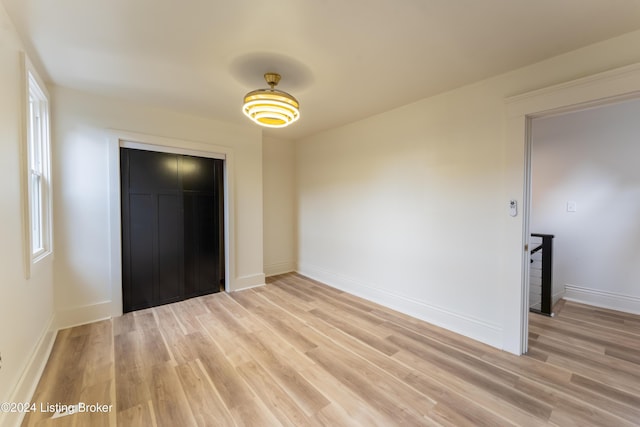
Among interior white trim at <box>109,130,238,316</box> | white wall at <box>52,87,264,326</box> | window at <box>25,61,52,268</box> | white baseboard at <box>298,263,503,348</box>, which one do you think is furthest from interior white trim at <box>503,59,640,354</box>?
window at <box>25,61,52,268</box>

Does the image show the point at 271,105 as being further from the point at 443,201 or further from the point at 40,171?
the point at 40,171

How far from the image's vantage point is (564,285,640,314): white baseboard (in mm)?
3000

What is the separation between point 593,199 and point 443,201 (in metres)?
2.26

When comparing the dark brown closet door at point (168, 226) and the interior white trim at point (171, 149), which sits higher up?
the interior white trim at point (171, 149)

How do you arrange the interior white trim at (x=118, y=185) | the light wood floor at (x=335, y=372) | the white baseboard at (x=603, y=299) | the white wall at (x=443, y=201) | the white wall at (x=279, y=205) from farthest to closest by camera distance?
the white wall at (x=279, y=205)
the white baseboard at (x=603, y=299)
the interior white trim at (x=118, y=185)
the white wall at (x=443, y=201)
the light wood floor at (x=335, y=372)

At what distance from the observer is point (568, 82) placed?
194 centimetres

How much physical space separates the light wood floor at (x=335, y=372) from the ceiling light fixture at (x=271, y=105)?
2.06 m

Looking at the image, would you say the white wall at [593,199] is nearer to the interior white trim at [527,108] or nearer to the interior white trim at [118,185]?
the interior white trim at [527,108]

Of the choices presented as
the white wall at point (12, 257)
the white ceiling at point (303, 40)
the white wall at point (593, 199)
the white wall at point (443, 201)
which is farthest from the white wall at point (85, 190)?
the white wall at point (593, 199)

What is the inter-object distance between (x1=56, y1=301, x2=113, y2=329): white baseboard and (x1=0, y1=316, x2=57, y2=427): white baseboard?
0.27 m

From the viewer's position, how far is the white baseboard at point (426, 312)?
2.38 meters

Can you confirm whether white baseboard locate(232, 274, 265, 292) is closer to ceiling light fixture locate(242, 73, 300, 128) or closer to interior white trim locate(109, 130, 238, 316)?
interior white trim locate(109, 130, 238, 316)

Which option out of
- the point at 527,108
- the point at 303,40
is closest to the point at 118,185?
the point at 303,40

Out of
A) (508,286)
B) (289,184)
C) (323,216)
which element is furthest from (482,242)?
(289,184)
